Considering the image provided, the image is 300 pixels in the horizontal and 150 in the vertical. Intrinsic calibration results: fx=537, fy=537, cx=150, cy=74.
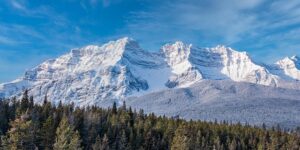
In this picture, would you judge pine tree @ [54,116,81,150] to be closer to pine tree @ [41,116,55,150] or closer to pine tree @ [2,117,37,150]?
pine tree @ [2,117,37,150]

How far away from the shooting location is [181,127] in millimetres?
177500

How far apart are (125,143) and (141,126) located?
24.2 m

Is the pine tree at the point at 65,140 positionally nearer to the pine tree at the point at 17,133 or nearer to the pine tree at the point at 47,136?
the pine tree at the point at 17,133

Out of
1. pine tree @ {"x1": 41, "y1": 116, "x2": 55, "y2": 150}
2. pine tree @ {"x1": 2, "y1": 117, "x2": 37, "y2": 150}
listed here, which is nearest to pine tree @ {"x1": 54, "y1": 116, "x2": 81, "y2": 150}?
pine tree @ {"x1": 2, "y1": 117, "x2": 37, "y2": 150}

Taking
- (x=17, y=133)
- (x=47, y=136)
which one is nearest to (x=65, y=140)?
(x=17, y=133)

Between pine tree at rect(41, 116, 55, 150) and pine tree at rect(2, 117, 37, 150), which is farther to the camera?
pine tree at rect(41, 116, 55, 150)

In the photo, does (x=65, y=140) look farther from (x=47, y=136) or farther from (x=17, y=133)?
(x=47, y=136)

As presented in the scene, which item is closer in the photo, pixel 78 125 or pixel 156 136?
pixel 78 125

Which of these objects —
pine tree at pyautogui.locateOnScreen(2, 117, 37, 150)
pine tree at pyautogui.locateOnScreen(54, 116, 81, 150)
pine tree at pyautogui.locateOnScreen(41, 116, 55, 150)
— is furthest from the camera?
pine tree at pyautogui.locateOnScreen(41, 116, 55, 150)

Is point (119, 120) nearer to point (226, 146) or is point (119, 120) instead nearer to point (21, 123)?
point (226, 146)

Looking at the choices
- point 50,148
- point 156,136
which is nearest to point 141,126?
point 156,136

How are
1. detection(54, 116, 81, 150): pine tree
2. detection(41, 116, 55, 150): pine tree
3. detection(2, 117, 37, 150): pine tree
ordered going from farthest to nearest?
detection(41, 116, 55, 150): pine tree < detection(54, 116, 81, 150): pine tree < detection(2, 117, 37, 150): pine tree

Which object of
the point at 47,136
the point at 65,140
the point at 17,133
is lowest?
the point at 65,140

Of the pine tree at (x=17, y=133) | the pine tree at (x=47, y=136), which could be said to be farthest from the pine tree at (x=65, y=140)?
the pine tree at (x=47, y=136)
